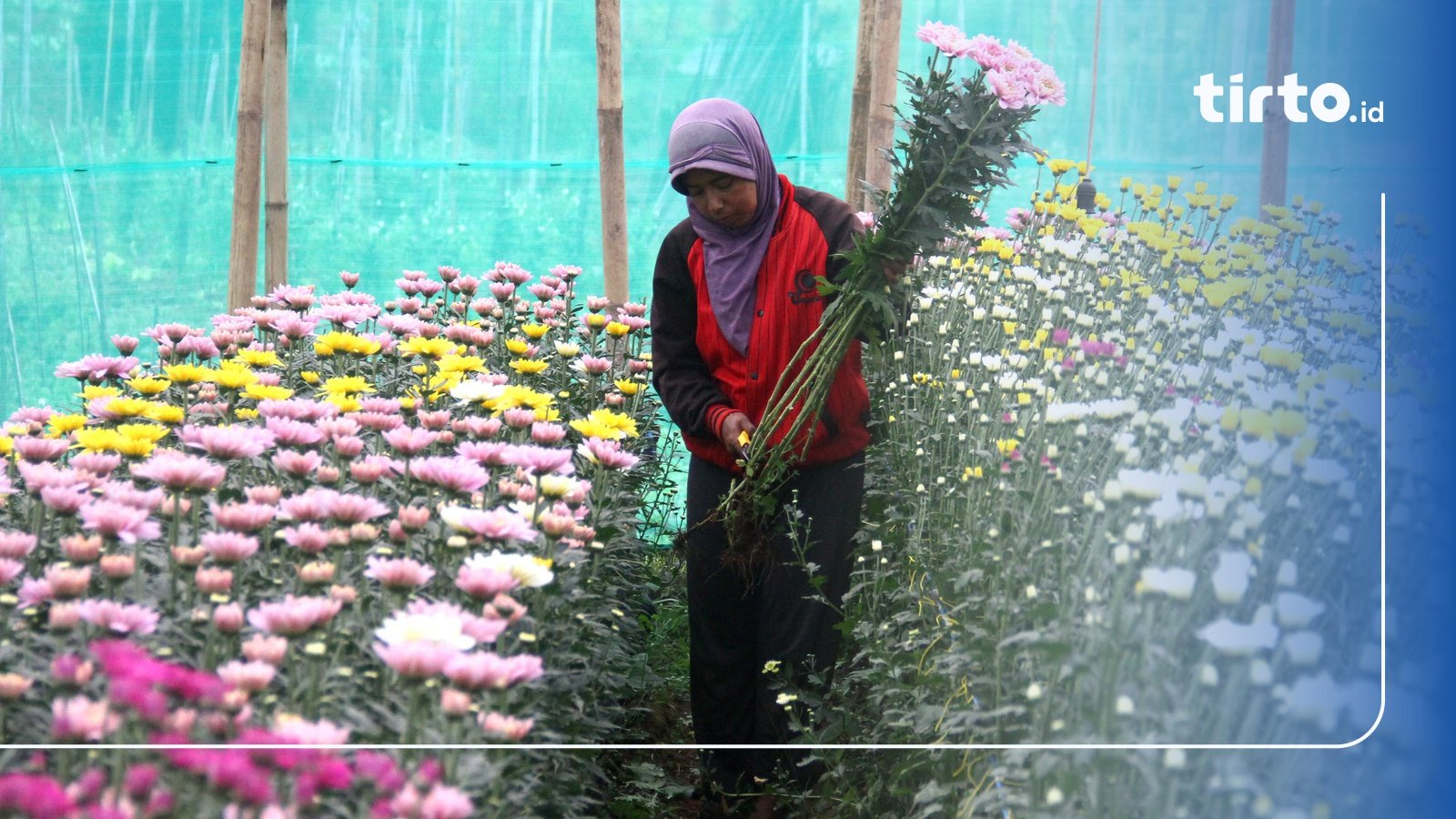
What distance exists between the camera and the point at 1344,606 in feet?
3.08

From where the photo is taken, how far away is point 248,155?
3.56m

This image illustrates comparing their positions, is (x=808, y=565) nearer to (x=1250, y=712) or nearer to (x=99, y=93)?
(x=1250, y=712)

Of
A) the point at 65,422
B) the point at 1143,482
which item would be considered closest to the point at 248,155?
the point at 65,422

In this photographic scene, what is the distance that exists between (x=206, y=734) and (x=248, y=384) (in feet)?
3.69

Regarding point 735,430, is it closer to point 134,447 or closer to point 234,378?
point 234,378

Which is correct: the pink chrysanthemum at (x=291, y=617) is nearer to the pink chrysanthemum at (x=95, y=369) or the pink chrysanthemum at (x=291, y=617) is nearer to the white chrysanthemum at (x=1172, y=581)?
the white chrysanthemum at (x=1172, y=581)

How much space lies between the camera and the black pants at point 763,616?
2.46 metres

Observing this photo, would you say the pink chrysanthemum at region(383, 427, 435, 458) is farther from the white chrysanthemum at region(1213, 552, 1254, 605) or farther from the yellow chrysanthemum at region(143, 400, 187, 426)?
the white chrysanthemum at region(1213, 552, 1254, 605)

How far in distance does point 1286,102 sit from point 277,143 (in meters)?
3.63

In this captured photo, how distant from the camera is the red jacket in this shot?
2.41 meters

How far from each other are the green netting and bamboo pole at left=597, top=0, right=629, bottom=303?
1267 millimetres

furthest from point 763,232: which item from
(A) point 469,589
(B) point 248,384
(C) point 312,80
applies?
(C) point 312,80

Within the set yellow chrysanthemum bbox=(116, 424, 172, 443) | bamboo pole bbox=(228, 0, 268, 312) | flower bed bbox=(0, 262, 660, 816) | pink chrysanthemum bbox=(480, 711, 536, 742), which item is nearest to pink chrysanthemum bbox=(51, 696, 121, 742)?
flower bed bbox=(0, 262, 660, 816)

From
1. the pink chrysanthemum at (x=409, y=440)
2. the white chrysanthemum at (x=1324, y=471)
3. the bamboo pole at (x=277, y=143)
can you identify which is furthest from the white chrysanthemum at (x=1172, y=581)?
the bamboo pole at (x=277, y=143)
